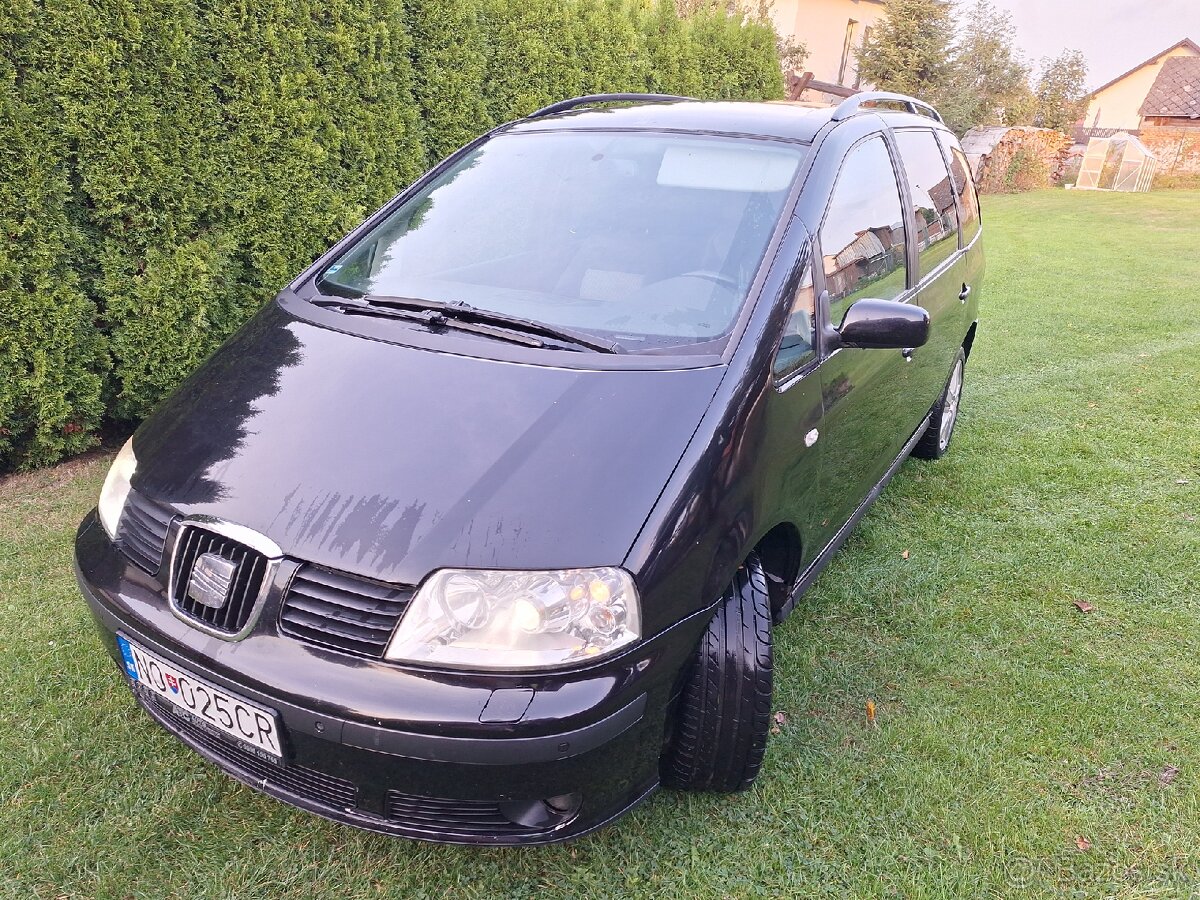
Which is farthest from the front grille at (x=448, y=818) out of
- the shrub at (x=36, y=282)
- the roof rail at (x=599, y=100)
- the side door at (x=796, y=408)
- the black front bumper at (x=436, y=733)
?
the shrub at (x=36, y=282)

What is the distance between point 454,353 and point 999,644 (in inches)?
87.3

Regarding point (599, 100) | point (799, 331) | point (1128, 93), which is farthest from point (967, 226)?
point (1128, 93)

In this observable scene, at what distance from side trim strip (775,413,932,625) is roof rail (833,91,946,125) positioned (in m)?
1.41

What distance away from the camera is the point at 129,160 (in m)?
3.91

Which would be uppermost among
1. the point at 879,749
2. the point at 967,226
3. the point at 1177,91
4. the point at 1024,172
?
the point at 967,226

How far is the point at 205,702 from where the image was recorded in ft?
5.98

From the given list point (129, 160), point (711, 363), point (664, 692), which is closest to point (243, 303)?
point (129, 160)

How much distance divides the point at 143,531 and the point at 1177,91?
45403 millimetres

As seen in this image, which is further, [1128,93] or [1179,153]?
[1128,93]

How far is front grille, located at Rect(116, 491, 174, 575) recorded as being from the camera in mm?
1937

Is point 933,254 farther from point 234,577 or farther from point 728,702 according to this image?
point 234,577

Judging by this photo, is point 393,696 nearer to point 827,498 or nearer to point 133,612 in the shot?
point 133,612

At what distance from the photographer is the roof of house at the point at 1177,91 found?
34.9 metres

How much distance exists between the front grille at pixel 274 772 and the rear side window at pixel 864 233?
1.79 meters
